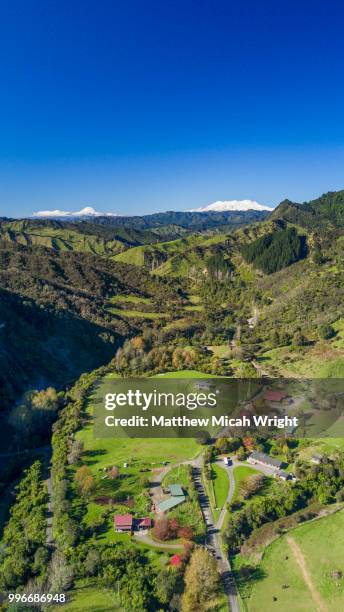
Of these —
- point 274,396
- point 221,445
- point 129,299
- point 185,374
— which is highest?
point 129,299

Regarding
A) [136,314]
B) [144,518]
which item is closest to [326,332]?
[144,518]

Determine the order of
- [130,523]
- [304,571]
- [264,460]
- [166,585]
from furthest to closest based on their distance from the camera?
[264,460]
[130,523]
[304,571]
[166,585]

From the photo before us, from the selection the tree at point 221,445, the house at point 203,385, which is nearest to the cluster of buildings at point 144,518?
the tree at point 221,445

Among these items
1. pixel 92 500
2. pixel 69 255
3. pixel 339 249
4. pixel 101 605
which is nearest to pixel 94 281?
pixel 69 255

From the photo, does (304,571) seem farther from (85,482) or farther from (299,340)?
(299,340)

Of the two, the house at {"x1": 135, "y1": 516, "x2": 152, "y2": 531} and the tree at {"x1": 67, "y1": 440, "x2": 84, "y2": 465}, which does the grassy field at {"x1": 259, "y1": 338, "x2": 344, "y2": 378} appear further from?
the house at {"x1": 135, "y1": 516, "x2": 152, "y2": 531}

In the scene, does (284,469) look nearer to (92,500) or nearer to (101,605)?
(92,500)

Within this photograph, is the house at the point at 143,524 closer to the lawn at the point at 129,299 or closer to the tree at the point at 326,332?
the tree at the point at 326,332
